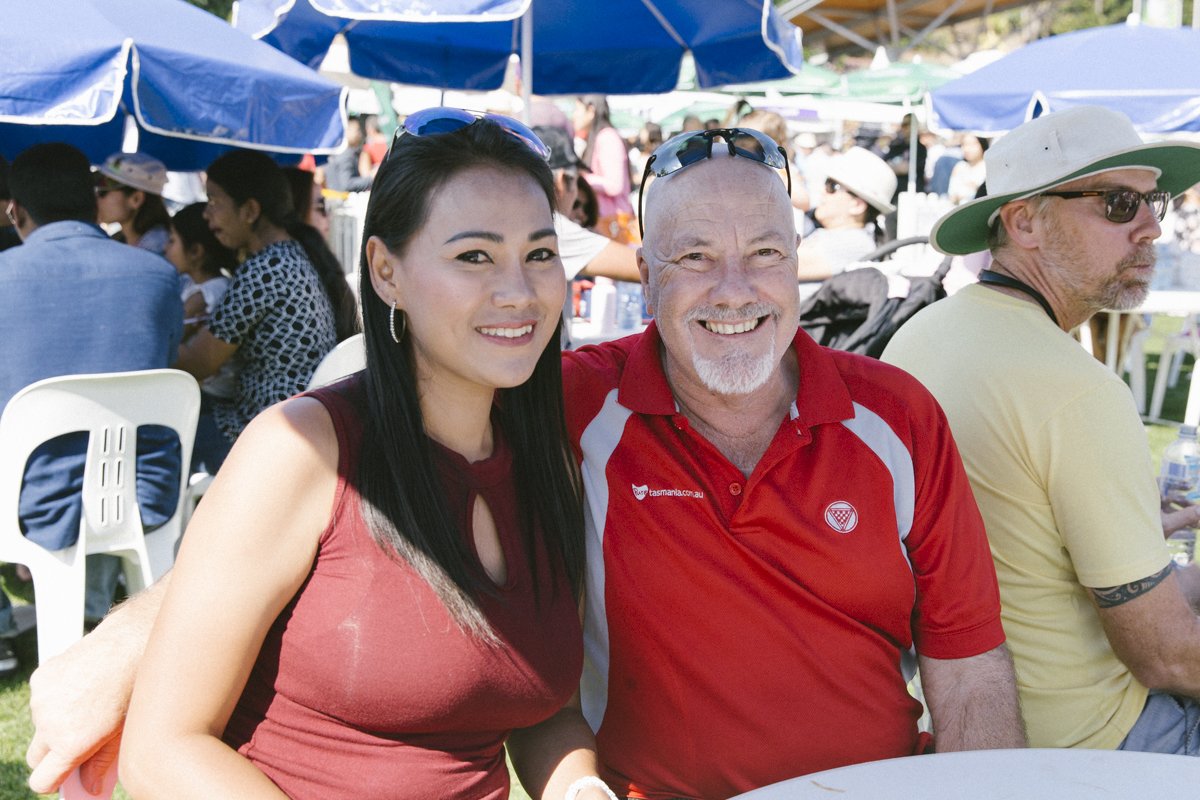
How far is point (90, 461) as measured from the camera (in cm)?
379

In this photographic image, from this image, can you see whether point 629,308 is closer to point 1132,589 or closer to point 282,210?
point 282,210

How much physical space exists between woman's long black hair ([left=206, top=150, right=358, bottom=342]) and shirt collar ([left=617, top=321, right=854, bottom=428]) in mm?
2844

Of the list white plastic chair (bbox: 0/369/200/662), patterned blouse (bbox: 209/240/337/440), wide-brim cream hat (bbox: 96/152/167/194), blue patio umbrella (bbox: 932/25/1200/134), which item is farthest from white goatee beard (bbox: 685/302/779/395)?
blue patio umbrella (bbox: 932/25/1200/134)

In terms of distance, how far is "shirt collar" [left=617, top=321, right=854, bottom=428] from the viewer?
212cm

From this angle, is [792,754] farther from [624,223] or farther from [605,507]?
[624,223]

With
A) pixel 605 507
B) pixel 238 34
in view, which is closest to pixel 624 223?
pixel 238 34

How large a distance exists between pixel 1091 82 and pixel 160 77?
606cm

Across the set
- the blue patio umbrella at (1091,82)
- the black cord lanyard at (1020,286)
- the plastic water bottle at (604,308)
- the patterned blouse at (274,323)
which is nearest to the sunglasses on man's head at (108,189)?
the patterned blouse at (274,323)

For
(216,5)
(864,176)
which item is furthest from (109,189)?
(216,5)

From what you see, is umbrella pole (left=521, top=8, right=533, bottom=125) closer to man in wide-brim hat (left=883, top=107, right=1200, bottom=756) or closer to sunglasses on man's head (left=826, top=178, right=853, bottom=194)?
sunglasses on man's head (left=826, top=178, right=853, bottom=194)

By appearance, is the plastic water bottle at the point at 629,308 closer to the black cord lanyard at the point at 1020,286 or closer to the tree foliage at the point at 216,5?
the black cord lanyard at the point at 1020,286

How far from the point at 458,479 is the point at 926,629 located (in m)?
0.95

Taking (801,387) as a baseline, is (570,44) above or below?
above

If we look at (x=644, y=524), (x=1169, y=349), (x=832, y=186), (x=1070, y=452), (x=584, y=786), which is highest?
(x=832, y=186)
